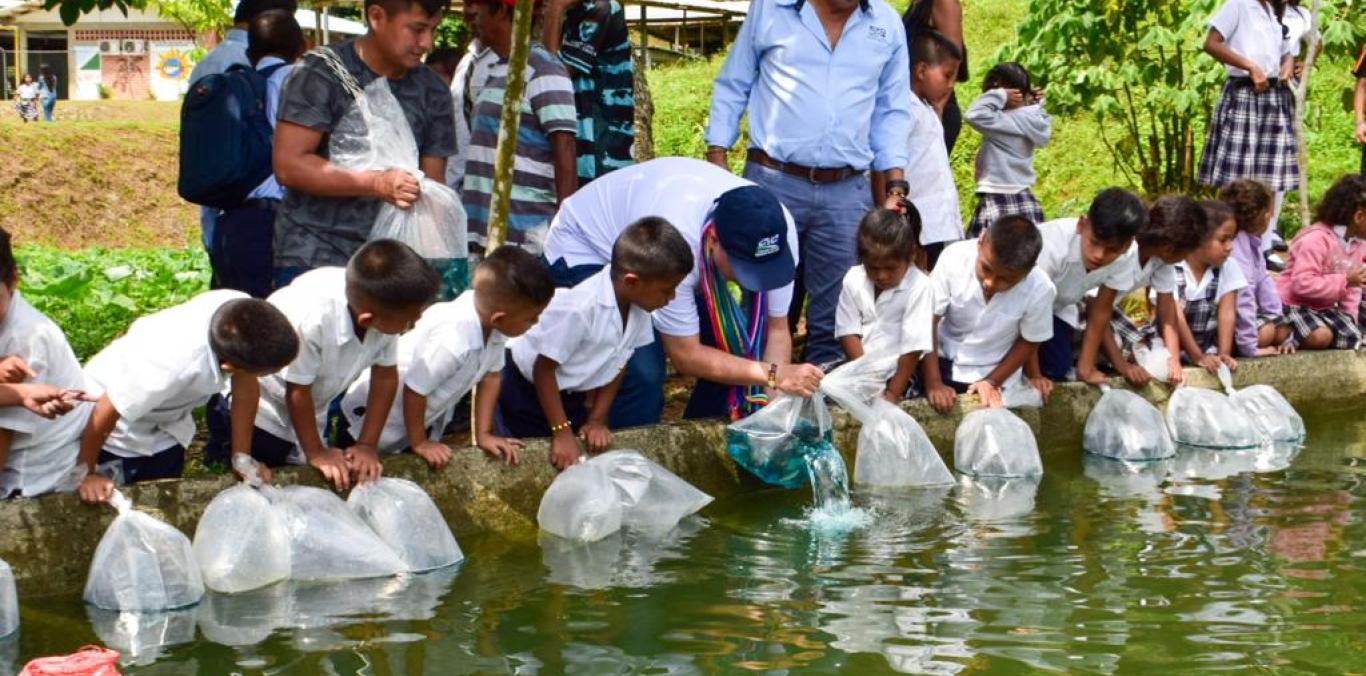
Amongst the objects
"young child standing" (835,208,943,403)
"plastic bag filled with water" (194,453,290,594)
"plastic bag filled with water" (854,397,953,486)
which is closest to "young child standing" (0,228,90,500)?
"plastic bag filled with water" (194,453,290,594)

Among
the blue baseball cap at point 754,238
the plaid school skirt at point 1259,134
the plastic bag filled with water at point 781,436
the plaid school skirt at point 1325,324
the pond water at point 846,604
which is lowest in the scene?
the pond water at point 846,604

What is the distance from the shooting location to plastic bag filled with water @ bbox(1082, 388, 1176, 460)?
7.05m

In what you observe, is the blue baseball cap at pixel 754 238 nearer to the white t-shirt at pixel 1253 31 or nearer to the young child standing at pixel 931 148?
the young child standing at pixel 931 148

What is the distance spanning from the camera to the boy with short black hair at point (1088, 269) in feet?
22.7

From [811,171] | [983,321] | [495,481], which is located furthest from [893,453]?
[495,481]

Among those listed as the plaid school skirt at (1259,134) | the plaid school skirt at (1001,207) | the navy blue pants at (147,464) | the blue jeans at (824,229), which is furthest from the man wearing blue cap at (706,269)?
the plaid school skirt at (1259,134)

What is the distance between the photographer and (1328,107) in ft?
53.2

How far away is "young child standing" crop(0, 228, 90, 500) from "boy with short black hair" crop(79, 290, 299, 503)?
0.22 ft

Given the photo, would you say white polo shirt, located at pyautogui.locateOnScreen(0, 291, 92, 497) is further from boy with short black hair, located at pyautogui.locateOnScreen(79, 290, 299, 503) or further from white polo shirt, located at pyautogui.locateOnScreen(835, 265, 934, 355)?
white polo shirt, located at pyautogui.locateOnScreen(835, 265, 934, 355)

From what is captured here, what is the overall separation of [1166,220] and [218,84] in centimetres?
403

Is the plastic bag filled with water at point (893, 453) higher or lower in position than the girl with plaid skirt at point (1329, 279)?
lower

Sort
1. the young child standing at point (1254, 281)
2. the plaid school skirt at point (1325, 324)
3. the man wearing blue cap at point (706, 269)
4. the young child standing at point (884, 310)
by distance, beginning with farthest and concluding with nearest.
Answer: the plaid school skirt at point (1325, 324)
the young child standing at point (1254, 281)
the young child standing at point (884, 310)
the man wearing blue cap at point (706, 269)

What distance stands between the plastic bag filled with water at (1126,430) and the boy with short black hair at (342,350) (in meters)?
3.24

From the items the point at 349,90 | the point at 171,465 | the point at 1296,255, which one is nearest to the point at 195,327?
the point at 171,465
